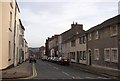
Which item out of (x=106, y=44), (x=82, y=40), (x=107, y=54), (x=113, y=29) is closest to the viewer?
(x=113, y=29)

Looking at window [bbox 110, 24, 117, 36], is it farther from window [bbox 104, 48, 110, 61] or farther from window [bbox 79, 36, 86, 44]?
window [bbox 79, 36, 86, 44]

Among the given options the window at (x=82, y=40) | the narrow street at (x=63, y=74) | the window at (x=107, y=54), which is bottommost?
the narrow street at (x=63, y=74)

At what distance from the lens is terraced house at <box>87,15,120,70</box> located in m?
31.5

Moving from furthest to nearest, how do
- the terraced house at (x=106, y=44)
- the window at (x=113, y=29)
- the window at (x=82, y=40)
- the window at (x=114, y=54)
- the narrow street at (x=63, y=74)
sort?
the window at (x=82, y=40)
the window at (x=113, y=29)
the window at (x=114, y=54)
the terraced house at (x=106, y=44)
the narrow street at (x=63, y=74)

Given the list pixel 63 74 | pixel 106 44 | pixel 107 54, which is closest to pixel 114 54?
pixel 107 54

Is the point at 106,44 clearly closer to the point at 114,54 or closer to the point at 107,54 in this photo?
the point at 107,54

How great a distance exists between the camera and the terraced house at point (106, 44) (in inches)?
1241

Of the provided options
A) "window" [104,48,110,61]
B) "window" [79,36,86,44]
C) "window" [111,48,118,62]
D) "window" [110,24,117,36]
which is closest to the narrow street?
"window" [111,48,118,62]

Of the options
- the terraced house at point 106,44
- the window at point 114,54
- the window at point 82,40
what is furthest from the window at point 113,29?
the window at point 82,40

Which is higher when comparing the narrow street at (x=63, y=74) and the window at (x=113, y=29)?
the window at (x=113, y=29)

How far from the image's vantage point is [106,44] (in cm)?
3522

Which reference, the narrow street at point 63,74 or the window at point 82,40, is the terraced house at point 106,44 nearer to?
the narrow street at point 63,74

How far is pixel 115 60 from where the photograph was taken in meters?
31.9

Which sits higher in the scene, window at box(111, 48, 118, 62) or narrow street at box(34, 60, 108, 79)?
window at box(111, 48, 118, 62)
